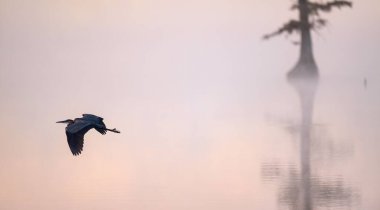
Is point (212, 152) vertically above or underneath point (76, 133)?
above

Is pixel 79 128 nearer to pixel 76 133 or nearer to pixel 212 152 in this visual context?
pixel 76 133

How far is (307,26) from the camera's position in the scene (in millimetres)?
7098

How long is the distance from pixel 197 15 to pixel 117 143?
4.04ft

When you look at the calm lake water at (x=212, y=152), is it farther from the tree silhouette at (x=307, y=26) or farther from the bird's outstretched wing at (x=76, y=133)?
the bird's outstretched wing at (x=76, y=133)

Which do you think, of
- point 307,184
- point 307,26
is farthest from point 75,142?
point 307,26

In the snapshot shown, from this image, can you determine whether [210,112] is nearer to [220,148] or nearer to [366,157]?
[220,148]

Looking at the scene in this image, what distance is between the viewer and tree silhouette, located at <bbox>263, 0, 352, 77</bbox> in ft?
23.0

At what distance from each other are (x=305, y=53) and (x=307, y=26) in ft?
0.70

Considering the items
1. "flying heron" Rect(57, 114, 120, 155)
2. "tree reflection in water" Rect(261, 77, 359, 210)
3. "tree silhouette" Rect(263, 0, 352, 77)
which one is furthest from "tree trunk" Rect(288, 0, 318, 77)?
"flying heron" Rect(57, 114, 120, 155)

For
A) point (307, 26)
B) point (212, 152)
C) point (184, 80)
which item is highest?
point (307, 26)

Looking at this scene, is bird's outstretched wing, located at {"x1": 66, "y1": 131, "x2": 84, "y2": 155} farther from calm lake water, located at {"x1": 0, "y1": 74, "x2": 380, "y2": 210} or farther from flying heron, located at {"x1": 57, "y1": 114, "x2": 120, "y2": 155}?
calm lake water, located at {"x1": 0, "y1": 74, "x2": 380, "y2": 210}

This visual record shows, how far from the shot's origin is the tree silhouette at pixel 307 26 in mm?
7008

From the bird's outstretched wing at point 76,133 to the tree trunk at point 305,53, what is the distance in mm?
2705

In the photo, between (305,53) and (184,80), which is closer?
(305,53)
